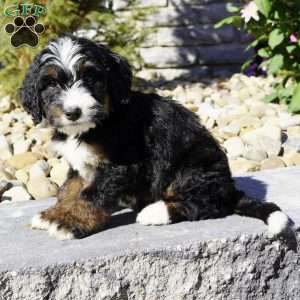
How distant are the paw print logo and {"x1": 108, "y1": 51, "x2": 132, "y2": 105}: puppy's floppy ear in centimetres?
292

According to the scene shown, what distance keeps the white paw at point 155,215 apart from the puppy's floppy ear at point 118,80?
681mm

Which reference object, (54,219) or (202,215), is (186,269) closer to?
(202,215)

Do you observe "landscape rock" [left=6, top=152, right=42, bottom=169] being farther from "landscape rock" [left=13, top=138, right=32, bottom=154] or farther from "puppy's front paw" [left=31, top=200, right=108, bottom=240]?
"puppy's front paw" [left=31, top=200, right=108, bottom=240]

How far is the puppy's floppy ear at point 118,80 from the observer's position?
3.62 m

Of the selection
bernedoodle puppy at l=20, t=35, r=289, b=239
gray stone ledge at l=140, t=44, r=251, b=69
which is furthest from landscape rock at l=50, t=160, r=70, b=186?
gray stone ledge at l=140, t=44, r=251, b=69

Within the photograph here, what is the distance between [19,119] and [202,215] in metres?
4.51

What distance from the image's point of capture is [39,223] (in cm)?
375

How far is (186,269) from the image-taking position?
3510 mm

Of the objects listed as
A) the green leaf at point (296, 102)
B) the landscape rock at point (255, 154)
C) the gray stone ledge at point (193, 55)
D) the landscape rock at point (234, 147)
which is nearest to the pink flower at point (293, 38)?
the green leaf at point (296, 102)

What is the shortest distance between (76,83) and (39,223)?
3.01ft

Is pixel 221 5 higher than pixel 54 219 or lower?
higher

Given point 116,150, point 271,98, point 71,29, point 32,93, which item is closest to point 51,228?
point 116,150

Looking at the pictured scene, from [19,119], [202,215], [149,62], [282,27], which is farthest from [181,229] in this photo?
[149,62]

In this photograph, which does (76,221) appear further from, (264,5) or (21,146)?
(264,5)
